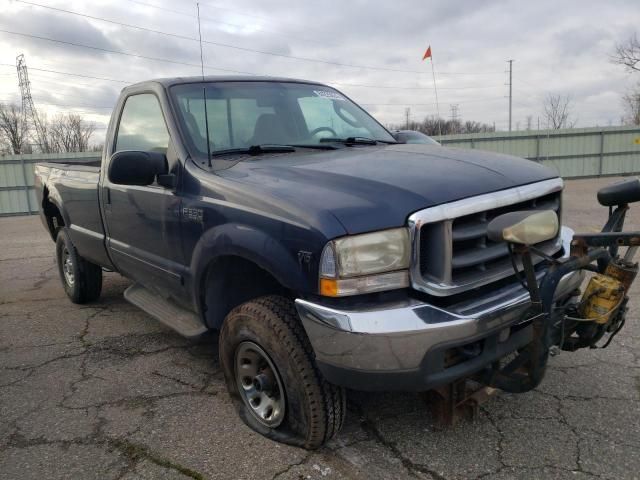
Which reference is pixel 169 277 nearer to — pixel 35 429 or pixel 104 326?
pixel 35 429

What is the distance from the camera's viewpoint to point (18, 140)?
149 ft

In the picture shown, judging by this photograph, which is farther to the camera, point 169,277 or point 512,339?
point 169,277

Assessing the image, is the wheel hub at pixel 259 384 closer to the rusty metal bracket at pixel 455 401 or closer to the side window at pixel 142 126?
the rusty metal bracket at pixel 455 401

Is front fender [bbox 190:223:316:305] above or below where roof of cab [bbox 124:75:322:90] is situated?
below

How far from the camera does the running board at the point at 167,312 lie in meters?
3.36

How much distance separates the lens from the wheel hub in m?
2.72

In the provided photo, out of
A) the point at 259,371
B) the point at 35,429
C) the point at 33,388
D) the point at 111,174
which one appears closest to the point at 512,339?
the point at 259,371

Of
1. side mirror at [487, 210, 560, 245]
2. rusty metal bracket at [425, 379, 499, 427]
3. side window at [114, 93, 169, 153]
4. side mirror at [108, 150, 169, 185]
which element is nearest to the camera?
side mirror at [487, 210, 560, 245]

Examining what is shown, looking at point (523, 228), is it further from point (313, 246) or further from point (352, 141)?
point (352, 141)

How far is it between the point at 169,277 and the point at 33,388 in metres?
1.19

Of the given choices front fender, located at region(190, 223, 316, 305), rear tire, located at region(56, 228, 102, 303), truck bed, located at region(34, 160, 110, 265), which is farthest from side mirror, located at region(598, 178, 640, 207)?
rear tire, located at region(56, 228, 102, 303)

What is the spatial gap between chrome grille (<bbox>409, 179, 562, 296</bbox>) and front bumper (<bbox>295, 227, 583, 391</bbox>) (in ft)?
0.35

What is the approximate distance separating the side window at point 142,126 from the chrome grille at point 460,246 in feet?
6.29

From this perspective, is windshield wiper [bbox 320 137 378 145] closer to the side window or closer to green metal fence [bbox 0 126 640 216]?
the side window
